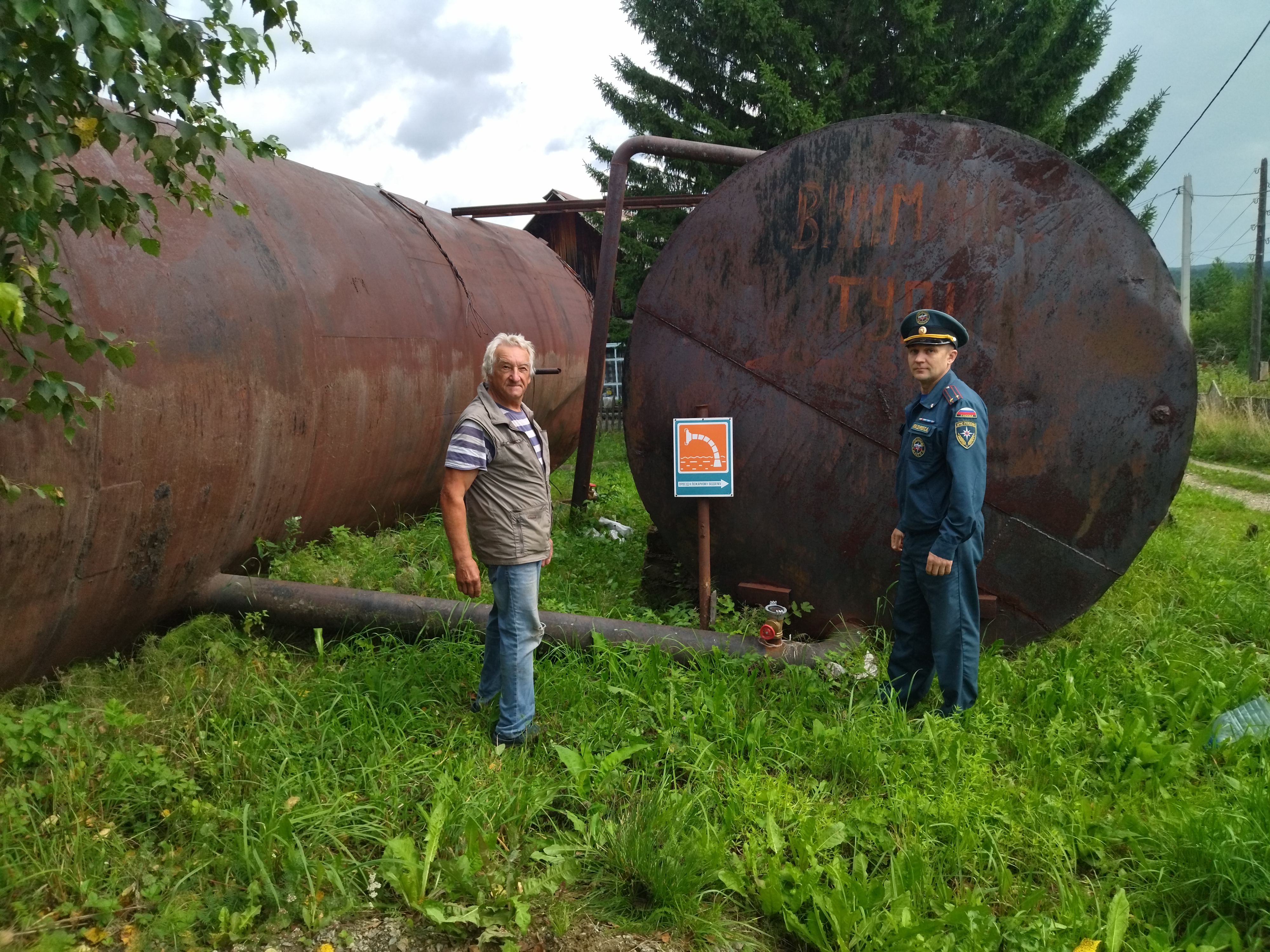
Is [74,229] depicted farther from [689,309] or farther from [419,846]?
[689,309]

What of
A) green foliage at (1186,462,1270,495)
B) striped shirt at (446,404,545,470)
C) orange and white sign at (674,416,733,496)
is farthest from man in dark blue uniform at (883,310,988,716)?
green foliage at (1186,462,1270,495)

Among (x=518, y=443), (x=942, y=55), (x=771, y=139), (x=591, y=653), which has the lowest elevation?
(x=591, y=653)

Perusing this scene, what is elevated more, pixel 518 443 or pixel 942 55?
pixel 942 55

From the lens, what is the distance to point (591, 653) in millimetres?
3551

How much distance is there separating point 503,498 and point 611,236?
3.17 metres

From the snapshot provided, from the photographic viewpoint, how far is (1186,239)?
17.4 m

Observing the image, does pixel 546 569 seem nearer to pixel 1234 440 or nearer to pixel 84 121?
pixel 84 121

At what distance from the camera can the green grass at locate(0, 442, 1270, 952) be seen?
2.24 meters

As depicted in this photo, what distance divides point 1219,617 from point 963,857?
8.79 feet

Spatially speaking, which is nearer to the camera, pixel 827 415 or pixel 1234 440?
pixel 827 415

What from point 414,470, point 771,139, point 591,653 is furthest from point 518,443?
Result: point 771,139

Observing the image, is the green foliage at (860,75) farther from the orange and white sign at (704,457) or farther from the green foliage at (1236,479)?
the orange and white sign at (704,457)

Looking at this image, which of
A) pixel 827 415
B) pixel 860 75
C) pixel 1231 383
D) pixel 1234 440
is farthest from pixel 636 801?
pixel 1231 383

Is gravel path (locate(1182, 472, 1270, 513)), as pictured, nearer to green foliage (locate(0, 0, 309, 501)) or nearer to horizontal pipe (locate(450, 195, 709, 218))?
horizontal pipe (locate(450, 195, 709, 218))
